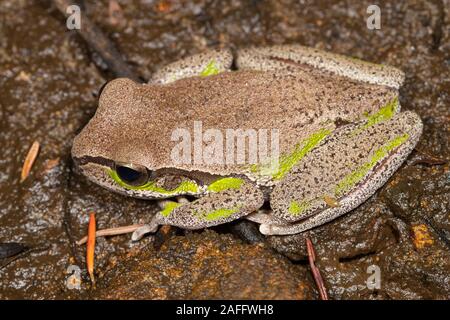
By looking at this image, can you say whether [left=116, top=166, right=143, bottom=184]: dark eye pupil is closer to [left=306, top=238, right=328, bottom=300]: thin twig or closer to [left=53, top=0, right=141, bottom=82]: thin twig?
[left=53, top=0, right=141, bottom=82]: thin twig

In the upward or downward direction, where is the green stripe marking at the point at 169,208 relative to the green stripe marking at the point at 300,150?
downward

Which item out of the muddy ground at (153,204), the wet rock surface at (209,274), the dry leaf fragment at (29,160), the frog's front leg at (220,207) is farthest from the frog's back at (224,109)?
the dry leaf fragment at (29,160)

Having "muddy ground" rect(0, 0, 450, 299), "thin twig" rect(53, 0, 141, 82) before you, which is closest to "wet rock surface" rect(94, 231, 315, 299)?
"muddy ground" rect(0, 0, 450, 299)

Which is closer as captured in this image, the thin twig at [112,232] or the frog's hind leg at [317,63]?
the frog's hind leg at [317,63]

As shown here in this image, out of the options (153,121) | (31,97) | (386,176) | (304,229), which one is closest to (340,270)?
(304,229)

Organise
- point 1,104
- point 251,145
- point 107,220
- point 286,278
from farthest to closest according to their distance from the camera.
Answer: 1. point 1,104
2. point 107,220
3. point 251,145
4. point 286,278

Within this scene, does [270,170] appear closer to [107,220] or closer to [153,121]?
[153,121]

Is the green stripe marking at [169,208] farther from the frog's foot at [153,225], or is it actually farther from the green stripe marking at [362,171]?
the green stripe marking at [362,171]
